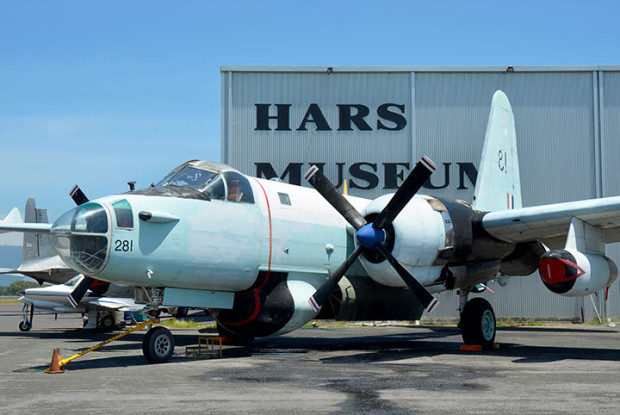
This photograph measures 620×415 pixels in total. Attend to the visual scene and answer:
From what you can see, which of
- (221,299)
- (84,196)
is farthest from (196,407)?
(84,196)

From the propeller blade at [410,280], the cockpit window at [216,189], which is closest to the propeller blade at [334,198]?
the propeller blade at [410,280]

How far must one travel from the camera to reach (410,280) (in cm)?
1334

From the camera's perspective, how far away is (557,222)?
47.1ft

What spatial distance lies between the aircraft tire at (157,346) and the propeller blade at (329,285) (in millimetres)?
2982

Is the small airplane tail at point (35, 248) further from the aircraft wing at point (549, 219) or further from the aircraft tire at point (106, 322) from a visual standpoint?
the aircraft wing at point (549, 219)

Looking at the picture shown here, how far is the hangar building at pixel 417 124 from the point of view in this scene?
27.0m

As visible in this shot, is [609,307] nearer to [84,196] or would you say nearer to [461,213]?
[461,213]

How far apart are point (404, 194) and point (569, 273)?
3568 mm

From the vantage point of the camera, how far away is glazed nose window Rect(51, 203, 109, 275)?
36.0 ft

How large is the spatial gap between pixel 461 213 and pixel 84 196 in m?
9.26

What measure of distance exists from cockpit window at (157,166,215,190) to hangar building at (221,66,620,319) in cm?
1387

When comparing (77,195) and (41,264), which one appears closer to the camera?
(77,195)

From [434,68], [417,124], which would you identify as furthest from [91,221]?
[434,68]

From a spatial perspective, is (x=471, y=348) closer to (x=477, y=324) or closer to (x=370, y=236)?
(x=477, y=324)
